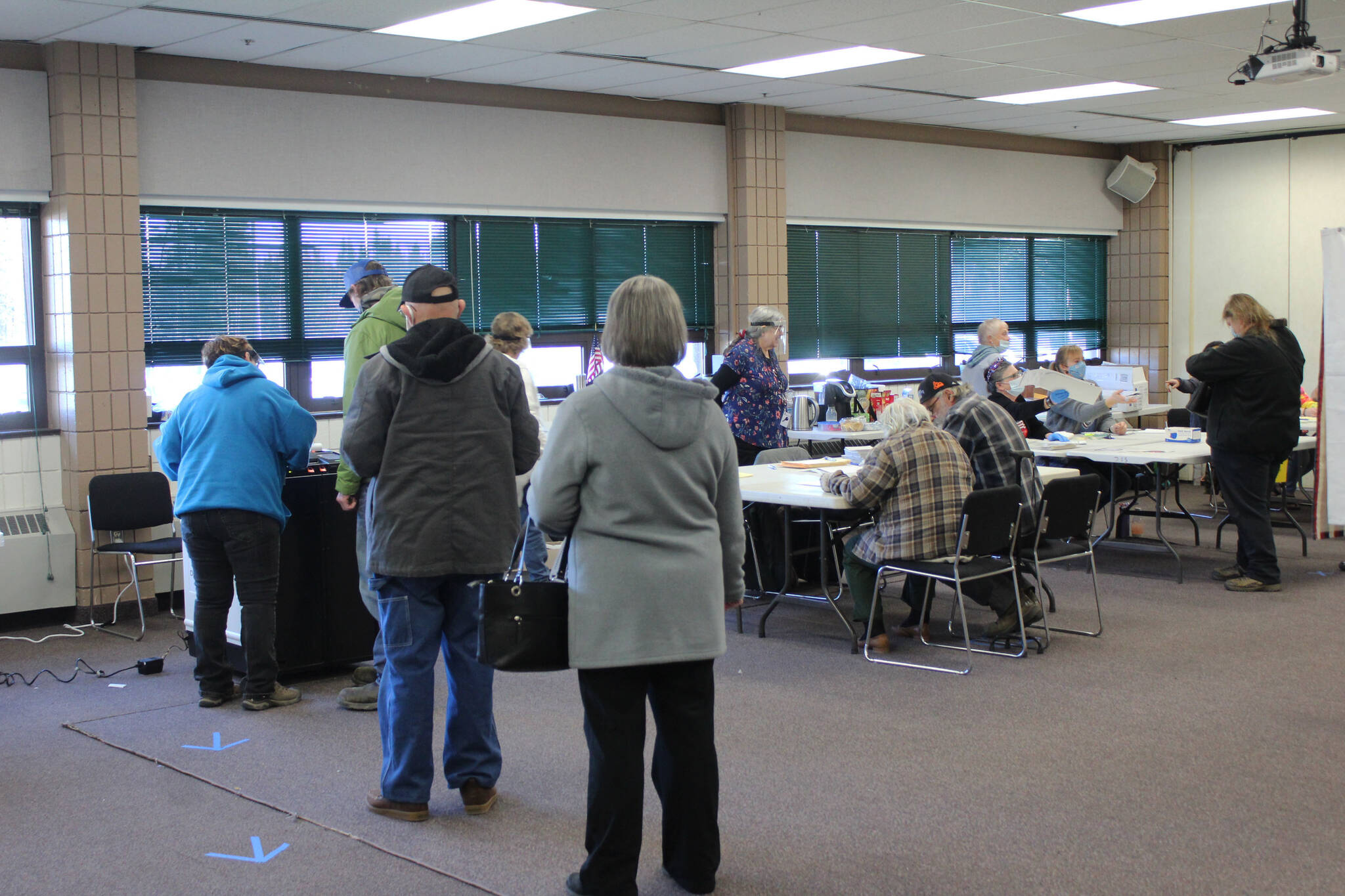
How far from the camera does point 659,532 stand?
9.47 ft

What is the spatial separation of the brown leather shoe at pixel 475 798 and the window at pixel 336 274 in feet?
11.5

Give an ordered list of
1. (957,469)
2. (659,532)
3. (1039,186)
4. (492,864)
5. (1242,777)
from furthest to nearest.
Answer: (1039,186) → (957,469) → (1242,777) → (492,864) → (659,532)

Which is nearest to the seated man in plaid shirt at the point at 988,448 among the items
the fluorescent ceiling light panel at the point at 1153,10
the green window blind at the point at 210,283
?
the fluorescent ceiling light panel at the point at 1153,10

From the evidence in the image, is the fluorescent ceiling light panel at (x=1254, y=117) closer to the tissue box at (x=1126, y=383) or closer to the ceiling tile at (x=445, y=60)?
the tissue box at (x=1126, y=383)

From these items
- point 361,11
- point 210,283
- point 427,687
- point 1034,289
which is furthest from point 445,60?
point 1034,289

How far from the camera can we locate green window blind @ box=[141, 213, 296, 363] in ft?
22.4

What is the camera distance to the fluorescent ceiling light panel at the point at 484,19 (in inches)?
231

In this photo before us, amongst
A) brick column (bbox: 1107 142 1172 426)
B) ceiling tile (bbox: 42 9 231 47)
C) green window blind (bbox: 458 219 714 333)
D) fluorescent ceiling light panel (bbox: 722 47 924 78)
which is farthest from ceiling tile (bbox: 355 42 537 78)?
brick column (bbox: 1107 142 1172 426)

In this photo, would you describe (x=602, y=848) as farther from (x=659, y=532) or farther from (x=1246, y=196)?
(x=1246, y=196)

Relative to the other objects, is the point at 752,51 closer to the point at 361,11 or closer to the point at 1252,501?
the point at 361,11

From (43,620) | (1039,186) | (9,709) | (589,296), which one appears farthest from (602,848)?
(1039,186)

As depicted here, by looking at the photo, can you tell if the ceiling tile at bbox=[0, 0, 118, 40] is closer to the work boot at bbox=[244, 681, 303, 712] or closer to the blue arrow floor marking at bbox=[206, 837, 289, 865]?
the work boot at bbox=[244, 681, 303, 712]

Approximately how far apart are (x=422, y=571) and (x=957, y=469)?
252 cm

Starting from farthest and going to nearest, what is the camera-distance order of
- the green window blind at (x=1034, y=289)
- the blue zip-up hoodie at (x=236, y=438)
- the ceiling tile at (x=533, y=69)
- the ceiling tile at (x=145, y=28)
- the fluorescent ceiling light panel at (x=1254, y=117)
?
the green window blind at (x=1034, y=289) → the fluorescent ceiling light panel at (x=1254, y=117) → the ceiling tile at (x=533, y=69) → the ceiling tile at (x=145, y=28) → the blue zip-up hoodie at (x=236, y=438)
